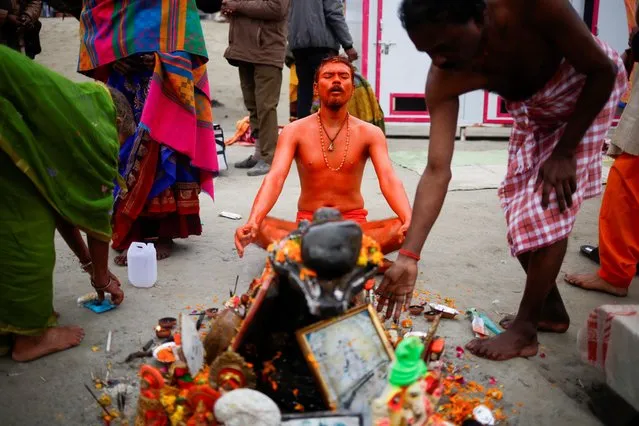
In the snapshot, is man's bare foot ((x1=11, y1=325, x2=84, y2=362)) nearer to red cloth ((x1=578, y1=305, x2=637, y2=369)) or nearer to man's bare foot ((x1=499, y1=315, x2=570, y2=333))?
man's bare foot ((x1=499, y1=315, x2=570, y2=333))

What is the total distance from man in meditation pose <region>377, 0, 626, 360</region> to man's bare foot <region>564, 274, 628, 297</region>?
34.8 inches

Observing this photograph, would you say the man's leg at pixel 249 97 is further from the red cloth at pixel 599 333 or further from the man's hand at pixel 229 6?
the red cloth at pixel 599 333

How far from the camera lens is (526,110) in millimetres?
2908

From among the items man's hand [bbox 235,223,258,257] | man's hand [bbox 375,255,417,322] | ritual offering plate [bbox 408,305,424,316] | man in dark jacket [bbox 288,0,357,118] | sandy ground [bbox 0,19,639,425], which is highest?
man in dark jacket [bbox 288,0,357,118]

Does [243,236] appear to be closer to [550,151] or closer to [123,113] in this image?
[123,113]

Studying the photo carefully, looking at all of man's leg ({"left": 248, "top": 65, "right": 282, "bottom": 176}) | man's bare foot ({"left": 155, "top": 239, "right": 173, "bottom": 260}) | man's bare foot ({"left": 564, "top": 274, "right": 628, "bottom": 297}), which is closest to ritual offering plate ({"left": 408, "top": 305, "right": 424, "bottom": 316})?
man's bare foot ({"left": 564, "top": 274, "right": 628, "bottom": 297})

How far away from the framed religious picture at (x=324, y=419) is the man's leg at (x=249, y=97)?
5.50 m

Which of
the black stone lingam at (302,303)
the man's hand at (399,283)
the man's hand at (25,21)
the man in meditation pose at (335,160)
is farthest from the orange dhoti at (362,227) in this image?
the man's hand at (25,21)

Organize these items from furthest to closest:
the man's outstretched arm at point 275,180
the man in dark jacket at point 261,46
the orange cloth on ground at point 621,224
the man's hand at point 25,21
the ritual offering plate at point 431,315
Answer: the man in dark jacket at point 261,46 < the man's hand at point 25,21 < the orange cloth on ground at point 621,224 < the man's outstretched arm at point 275,180 < the ritual offering plate at point 431,315

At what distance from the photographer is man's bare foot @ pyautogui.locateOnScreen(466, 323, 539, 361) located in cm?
298

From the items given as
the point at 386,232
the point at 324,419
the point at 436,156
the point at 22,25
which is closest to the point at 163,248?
the point at 386,232

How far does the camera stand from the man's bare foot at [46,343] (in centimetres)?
298

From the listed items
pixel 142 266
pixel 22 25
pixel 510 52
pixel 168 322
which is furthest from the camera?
pixel 22 25

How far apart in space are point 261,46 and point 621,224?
4259mm
